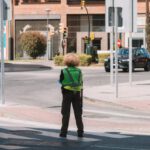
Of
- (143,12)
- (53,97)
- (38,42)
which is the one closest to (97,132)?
(53,97)

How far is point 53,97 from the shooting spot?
942 inches

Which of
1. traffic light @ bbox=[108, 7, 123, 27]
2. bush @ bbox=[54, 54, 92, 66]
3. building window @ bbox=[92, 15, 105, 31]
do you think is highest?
building window @ bbox=[92, 15, 105, 31]

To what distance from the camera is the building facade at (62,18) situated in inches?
3482

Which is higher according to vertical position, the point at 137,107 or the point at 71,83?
the point at 71,83

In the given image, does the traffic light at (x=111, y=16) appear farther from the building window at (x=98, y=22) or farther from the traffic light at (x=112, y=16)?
the building window at (x=98, y=22)

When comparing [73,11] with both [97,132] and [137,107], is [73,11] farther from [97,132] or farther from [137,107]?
[97,132]

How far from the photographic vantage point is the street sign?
78.5 feet

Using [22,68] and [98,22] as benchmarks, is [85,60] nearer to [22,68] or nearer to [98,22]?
[22,68]

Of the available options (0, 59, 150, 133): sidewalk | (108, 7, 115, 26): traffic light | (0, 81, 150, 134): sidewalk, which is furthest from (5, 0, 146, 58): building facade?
(0, 81, 150, 134): sidewalk

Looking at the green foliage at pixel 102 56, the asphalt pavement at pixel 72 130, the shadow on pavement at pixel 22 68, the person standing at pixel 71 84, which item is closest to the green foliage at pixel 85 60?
the shadow on pavement at pixel 22 68

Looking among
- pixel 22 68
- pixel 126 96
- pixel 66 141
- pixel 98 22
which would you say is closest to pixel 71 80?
pixel 66 141

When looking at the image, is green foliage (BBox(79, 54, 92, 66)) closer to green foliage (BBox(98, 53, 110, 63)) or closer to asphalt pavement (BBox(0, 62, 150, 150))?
green foliage (BBox(98, 53, 110, 63))

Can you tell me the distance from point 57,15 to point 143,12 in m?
11.5

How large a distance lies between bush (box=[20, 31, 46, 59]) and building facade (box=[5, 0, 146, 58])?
34.9 ft
